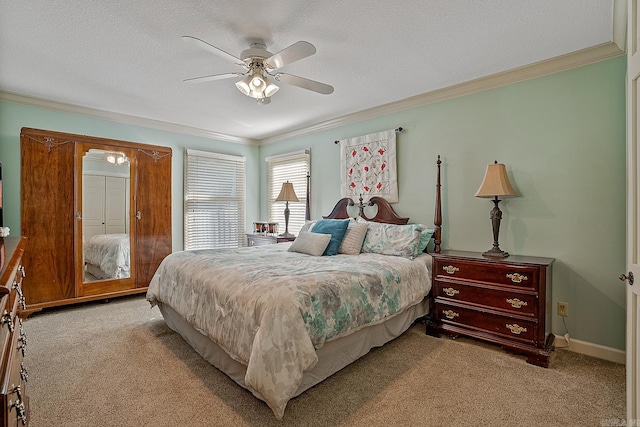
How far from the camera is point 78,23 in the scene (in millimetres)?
2172

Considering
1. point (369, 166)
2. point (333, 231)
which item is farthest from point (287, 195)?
point (333, 231)

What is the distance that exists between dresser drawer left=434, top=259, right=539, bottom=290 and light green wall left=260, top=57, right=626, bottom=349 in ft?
1.66

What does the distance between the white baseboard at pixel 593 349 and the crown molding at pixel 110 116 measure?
16.7 ft

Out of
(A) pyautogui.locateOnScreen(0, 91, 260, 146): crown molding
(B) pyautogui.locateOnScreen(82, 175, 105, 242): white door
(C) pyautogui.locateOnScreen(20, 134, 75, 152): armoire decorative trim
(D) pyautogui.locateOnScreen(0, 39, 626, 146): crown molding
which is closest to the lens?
(D) pyautogui.locateOnScreen(0, 39, 626, 146): crown molding

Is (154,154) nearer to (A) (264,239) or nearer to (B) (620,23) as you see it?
(A) (264,239)

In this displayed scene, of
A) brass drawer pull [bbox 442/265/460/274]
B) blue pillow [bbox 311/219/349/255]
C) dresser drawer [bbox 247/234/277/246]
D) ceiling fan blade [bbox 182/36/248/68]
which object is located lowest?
brass drawer pull [bbox 442/265/460/274]

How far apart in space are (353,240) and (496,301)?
141 cm

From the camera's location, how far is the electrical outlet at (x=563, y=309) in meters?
2.59

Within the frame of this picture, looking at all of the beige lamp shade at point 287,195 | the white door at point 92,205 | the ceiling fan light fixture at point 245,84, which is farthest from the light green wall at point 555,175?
the white door at point 92,205

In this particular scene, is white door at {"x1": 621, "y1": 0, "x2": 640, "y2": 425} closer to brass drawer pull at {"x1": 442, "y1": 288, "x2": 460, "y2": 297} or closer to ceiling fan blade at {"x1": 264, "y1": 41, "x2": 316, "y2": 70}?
brass drawer pull at {"x1": 442, "y1": 288, "x2": 460, "y2": 297}

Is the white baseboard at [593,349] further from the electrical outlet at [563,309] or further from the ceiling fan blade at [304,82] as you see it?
the ceiling fan blade at [304,82]

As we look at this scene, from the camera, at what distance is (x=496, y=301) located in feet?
8.26

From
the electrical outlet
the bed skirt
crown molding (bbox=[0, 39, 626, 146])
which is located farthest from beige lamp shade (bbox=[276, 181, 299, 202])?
the electrical outlet

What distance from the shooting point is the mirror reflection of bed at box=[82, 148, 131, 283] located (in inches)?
144
